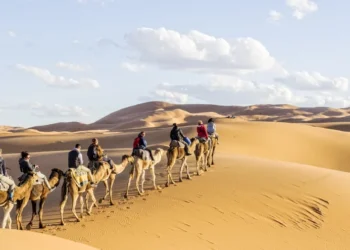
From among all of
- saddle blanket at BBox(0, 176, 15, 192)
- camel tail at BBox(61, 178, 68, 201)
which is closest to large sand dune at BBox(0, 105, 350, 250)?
camel tail at BBox(61, 178, 68, 201)

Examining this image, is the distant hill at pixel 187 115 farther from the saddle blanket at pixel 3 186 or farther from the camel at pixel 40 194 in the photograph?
the saddle blanket at pixel 3 186

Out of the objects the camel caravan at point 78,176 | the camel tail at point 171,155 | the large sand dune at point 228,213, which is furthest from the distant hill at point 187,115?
the camel tail at point 171,155

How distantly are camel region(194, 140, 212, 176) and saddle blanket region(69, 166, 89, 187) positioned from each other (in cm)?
686

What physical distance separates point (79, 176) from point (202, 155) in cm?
840

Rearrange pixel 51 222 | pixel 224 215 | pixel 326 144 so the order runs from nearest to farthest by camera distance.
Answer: pixel 51 222 < pixel 224 215 < pixel 326 144

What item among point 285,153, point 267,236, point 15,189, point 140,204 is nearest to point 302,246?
point 267,236

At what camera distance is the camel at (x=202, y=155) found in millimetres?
21033

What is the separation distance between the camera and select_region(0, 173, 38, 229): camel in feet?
41.6

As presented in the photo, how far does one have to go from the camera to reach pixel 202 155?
22.0 meters

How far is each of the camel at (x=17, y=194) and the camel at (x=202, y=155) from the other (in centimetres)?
847

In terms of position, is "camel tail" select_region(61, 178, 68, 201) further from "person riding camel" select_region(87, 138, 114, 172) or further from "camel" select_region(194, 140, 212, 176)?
"camel" select_region(194, 140, 212, 176)

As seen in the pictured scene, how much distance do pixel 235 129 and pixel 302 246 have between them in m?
26.9

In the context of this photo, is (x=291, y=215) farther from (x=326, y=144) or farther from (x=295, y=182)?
(x=326, y=144)

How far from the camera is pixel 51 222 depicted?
15.1 meters
